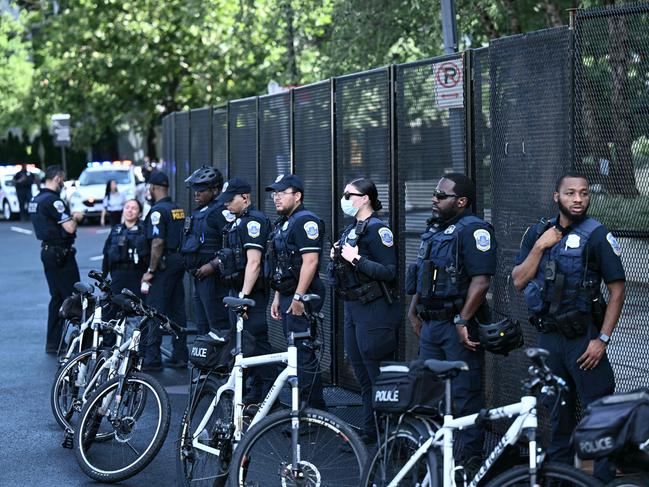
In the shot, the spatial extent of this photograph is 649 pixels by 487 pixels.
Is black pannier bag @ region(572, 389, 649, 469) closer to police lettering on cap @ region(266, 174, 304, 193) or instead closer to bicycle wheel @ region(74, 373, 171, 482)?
bicycle wheel @ region(74, 373, 171, 482)

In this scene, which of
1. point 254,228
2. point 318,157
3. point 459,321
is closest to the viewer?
point 459,321

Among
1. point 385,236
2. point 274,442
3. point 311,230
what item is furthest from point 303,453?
point 311,230

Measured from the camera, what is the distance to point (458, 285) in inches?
301

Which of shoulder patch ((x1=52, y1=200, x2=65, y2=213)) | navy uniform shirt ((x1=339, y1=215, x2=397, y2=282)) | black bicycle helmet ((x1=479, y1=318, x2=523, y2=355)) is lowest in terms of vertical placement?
black bicycle helmet ((x1=479, y1=318, x2=523, y2=355))

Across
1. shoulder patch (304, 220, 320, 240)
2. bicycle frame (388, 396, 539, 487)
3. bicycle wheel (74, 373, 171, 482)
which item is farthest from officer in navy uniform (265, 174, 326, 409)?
bicycle frame (388, 396, 539, 487)

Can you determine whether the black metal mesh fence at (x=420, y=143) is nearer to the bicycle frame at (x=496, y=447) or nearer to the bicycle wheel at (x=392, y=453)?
the bicycle wheel at (x=392, y=453)

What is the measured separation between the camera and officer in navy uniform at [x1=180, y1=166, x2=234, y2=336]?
1159 cm

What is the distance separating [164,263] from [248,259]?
3128mm

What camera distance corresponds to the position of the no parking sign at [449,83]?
9.13m

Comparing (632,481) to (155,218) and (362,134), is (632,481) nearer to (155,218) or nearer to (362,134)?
(362,134)

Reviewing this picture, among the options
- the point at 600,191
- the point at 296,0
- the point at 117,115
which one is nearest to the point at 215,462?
the point at 600,191

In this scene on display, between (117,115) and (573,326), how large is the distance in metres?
37.3

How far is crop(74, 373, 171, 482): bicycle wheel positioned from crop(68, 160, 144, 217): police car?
1184 inches

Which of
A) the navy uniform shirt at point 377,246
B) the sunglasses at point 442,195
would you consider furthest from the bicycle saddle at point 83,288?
the sunglasses at point 442,195
